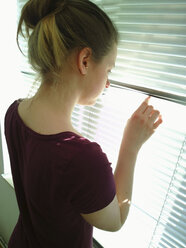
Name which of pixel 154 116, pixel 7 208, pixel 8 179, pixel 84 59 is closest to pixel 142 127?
pixel 154 116

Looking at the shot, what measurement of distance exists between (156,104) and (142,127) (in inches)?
5.2

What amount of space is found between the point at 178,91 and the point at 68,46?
14.4 inches

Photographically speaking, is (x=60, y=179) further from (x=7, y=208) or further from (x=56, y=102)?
(x=7, y=208)

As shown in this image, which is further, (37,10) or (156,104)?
(156,104)

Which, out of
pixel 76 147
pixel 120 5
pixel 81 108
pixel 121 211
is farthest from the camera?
pixel 81 108

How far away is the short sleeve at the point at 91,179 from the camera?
1.43ft

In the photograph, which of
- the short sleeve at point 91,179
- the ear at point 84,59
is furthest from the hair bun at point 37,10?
the short sleeve at point 91,179

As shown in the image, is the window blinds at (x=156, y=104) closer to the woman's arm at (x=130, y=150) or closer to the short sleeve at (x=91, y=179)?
the woman's arm at (x=130, y=150)

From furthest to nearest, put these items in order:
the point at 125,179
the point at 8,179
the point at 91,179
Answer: the point at 8,179
the point at 125,179
the point at 91,179

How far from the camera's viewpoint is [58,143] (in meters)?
0.45

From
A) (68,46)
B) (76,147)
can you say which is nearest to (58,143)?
(76,147)

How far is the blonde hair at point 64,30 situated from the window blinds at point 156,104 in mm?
175

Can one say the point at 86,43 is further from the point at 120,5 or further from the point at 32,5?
the point at 120,5

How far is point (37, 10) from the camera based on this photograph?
0.51 metres
